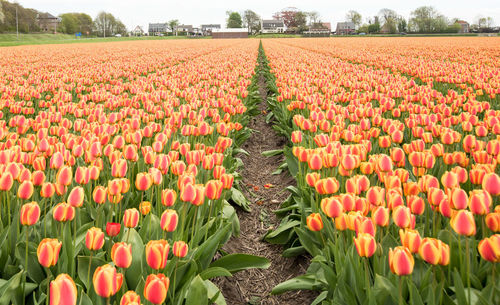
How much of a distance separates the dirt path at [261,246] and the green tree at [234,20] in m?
131

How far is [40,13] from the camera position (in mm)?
109125

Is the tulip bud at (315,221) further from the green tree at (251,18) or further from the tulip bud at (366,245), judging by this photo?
the green tree at (251,18)

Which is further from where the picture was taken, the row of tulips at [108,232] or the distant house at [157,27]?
the distant house at [157,27]

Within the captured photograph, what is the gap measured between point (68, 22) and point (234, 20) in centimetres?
5231

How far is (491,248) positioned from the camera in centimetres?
141

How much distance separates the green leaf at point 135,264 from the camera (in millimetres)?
1825

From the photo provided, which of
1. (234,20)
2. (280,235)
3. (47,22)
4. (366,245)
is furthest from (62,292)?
(234,20)

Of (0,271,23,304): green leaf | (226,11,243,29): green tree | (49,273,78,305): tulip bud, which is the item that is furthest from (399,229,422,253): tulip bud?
(226,11,243,29): green tree

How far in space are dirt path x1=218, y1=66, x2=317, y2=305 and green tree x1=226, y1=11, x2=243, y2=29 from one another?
130584 mm

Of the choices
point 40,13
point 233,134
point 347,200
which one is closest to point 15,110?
point 233,134

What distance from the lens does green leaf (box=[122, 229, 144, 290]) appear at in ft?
5.99

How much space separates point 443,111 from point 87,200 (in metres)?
3.89

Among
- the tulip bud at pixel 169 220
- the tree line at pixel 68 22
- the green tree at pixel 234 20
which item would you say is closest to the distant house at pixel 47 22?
the tree line at pixel 68 22

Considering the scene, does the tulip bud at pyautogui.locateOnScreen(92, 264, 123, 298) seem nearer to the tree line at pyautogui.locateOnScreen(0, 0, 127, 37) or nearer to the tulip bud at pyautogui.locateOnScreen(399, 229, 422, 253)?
the tulip bud at pyautogui.locateOnScreen(399, 229, 422, 253)
